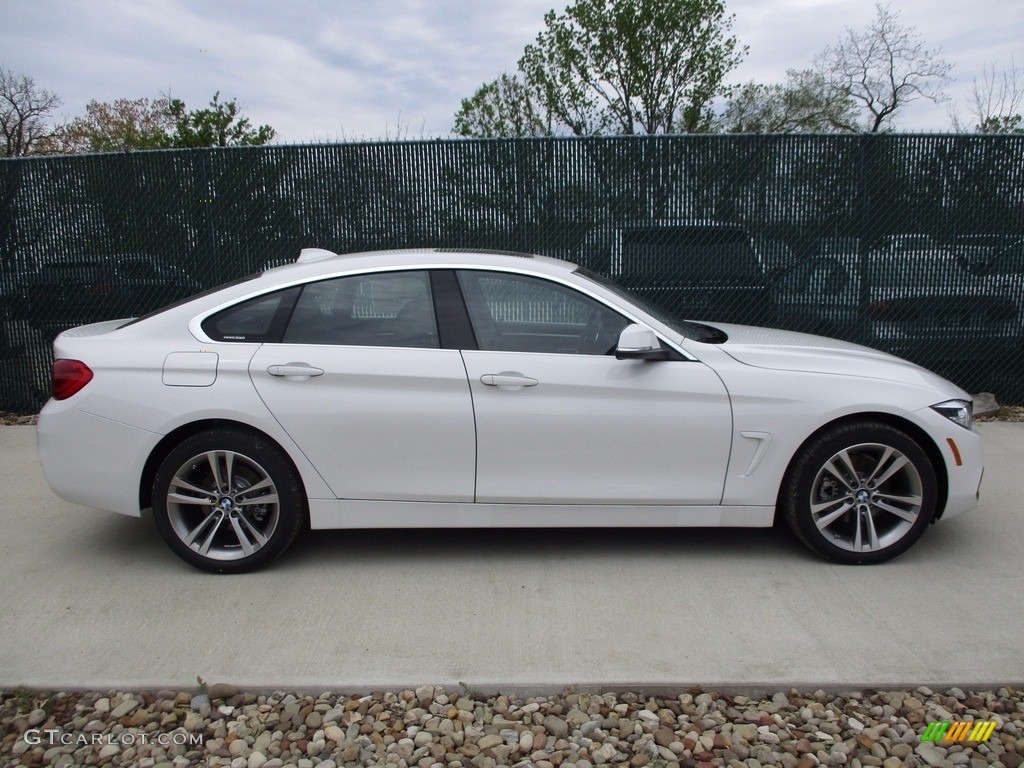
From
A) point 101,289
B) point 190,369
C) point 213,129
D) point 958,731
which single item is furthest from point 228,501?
point 213,129

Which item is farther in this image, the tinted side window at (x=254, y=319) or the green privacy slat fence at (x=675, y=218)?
the green privacy slat fence at (x=675, y=218)

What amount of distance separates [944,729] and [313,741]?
88.3 inches

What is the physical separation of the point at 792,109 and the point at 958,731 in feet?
103

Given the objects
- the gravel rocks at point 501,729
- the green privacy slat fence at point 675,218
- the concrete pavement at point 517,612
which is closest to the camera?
the gravel rocks at point 501,729

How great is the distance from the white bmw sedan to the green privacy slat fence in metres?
3.23

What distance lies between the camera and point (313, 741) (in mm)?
3004

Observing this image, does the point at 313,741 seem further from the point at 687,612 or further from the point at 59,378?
the point at 59,378

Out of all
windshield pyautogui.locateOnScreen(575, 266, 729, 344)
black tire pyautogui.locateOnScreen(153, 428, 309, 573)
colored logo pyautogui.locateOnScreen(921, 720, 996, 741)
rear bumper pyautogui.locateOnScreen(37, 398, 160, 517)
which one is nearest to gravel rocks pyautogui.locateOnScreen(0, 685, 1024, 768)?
colored logo pyautogui.locateOnScreen(921, 720, 996, 741)

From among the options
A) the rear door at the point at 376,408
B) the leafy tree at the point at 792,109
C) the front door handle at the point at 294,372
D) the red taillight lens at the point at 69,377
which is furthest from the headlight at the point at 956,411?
the leafy tree at the point at 792,109

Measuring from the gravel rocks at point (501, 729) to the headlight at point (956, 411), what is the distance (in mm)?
1425

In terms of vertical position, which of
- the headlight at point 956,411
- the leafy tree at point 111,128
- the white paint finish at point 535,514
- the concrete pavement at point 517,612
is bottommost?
the concrete pavement at point 517,612

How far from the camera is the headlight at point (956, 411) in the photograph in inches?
166

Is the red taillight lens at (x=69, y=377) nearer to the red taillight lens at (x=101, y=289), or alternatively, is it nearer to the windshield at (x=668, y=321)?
the windshield at (x=668, y=321)

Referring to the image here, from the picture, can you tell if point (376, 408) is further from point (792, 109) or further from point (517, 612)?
point (792, 109)
